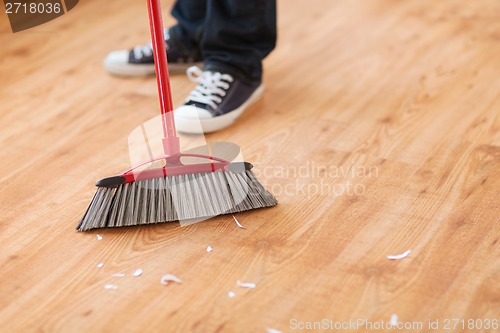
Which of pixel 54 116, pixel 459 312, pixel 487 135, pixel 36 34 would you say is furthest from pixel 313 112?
pixel 36 34

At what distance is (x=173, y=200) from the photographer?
1.13m

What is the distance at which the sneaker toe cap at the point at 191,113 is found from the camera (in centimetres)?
144

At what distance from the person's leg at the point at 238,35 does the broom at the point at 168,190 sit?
40cm

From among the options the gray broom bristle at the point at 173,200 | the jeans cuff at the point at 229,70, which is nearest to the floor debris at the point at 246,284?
the gray broom bristle at the point at 173,200

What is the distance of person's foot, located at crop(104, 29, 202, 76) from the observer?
1733mm

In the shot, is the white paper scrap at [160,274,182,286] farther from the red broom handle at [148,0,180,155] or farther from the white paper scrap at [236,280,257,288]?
the red broom handle at [148,0,180,155]

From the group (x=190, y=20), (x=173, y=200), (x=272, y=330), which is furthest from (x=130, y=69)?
(x=272, y=330)

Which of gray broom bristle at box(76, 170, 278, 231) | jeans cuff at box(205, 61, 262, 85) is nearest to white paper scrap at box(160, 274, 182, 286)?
gray broom bristle at box(76, 170, 278, 231)

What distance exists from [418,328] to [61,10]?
2.63 feet

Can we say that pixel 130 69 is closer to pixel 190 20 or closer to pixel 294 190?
pixel 190 20

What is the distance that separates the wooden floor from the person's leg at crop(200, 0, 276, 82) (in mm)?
104

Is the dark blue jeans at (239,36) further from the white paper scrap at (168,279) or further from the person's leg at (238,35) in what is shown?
the white paper scrap at (168,279)

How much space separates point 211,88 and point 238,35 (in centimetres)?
15

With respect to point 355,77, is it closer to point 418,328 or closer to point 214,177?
point 214,177
